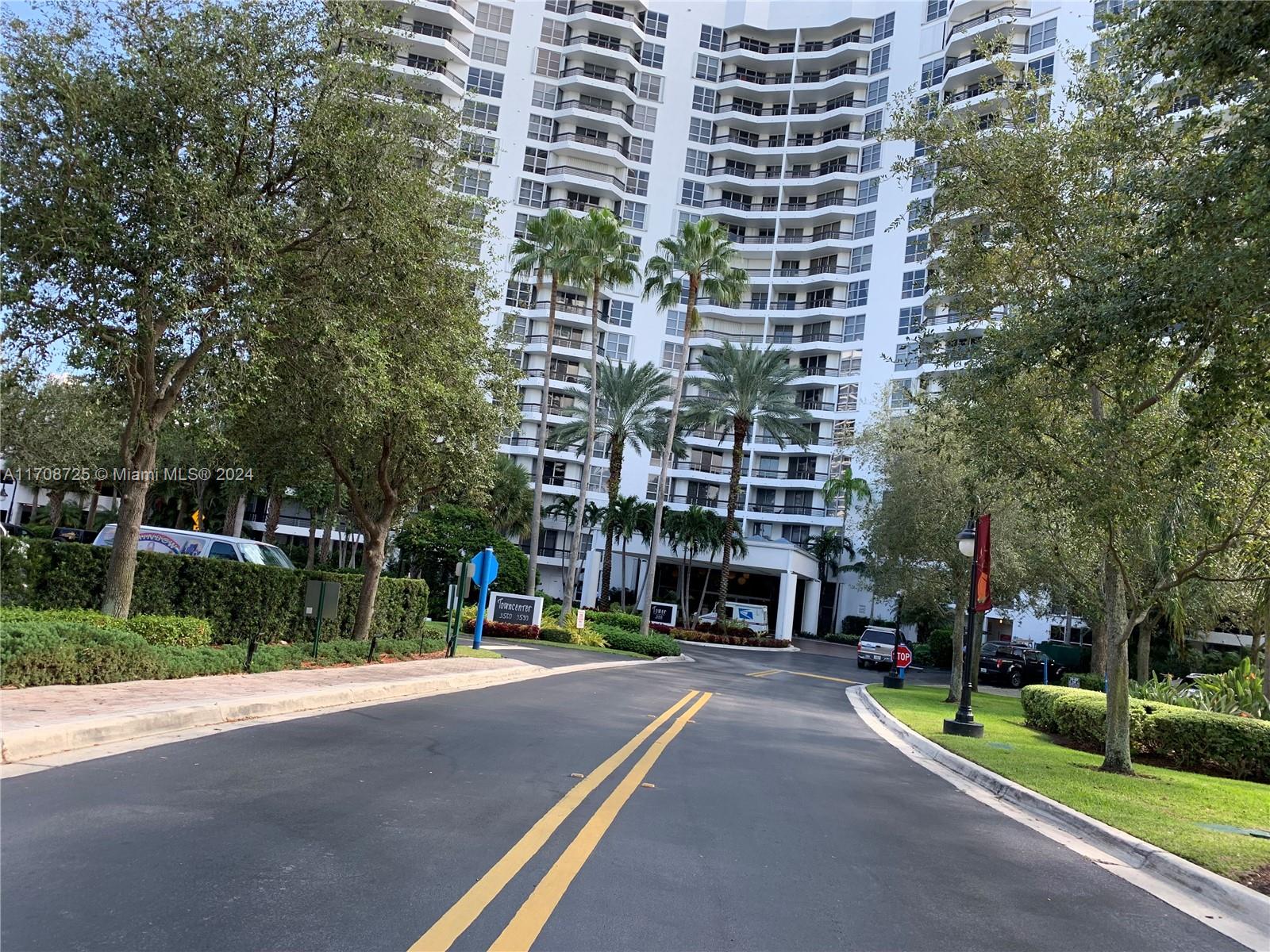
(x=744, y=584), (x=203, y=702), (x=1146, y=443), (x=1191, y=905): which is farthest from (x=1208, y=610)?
(x=744, y=584)

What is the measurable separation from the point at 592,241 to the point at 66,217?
92.9ft

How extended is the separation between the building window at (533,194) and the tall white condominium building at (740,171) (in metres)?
0.21

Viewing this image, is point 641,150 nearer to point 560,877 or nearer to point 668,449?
point 668,449

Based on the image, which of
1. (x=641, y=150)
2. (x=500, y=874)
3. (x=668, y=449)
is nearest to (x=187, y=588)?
(x=500, y=874)

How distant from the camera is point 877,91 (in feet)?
253

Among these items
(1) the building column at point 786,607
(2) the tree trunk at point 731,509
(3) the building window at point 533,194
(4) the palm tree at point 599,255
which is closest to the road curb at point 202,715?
(4) the palm tree at point 599,255

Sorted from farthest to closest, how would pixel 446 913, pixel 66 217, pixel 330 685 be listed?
pixel 330 685 < pixel 66 217 < pixel 446 913

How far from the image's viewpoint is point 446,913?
4488mm

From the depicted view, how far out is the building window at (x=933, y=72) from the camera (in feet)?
239

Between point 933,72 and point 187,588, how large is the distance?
73.7 m

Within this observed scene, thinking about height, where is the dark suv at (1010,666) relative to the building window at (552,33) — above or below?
below

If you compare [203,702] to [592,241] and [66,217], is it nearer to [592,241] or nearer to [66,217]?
[66,217]

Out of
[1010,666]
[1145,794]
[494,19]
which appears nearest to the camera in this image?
[1145,794]

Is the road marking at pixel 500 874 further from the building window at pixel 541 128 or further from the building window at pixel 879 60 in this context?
the building window at pixel 879 60
